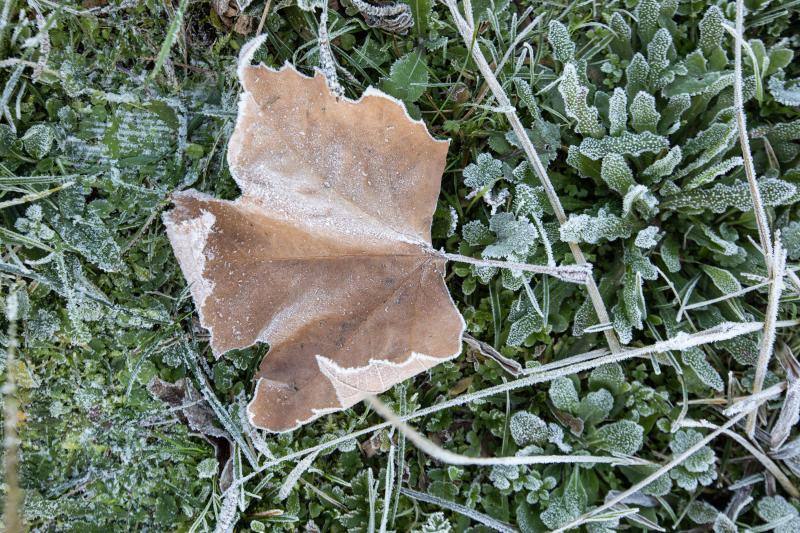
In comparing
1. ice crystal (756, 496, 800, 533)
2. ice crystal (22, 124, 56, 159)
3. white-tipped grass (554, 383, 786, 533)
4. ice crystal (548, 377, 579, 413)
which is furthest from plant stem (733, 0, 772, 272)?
ice crystal (22, 124, 56, 159)

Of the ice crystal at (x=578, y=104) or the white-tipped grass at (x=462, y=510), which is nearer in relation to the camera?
the ice crystal at (x=578, y=104)

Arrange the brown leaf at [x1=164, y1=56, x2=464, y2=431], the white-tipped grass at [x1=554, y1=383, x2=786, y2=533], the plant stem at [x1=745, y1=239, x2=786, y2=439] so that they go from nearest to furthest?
the brown leaf at [x1=164, y1=56, x2=464, y2=431] → the plant stem at [x1=745, y1=239, x2=786, y2=439] → the white-tipped grass at [x1=554, y1=383, x2=786, y2=533]

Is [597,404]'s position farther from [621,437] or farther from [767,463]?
[767,463]

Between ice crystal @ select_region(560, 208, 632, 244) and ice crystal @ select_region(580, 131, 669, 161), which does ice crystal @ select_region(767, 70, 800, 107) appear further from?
ice crystal @ select_region(560, 208, 632, 244)

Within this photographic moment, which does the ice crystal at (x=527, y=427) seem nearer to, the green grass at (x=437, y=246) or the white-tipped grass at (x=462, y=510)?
the green grass at (x=437, y=246)

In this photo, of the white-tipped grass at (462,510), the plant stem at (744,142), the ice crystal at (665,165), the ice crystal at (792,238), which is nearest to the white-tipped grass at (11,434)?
the white-tipped grass at (462,510)

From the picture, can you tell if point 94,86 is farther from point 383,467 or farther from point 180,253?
point 383,467

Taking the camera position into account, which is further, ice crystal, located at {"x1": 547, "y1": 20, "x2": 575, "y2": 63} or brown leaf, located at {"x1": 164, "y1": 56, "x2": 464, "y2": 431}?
ice crystal, located at {"x1": 547, "y1": 20, "x2": 575, "y2": 63}

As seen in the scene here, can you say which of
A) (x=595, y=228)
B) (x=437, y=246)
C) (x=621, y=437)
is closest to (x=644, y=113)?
(x=595, y=228)
